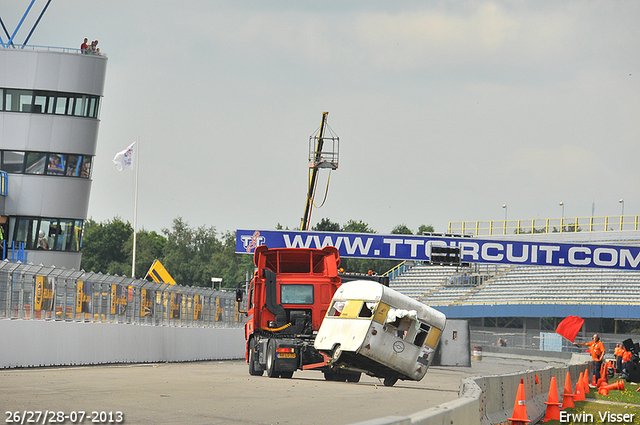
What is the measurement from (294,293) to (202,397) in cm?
817

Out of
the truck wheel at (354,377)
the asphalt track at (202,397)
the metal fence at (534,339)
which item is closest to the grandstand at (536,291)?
the metal fence at (534,339)

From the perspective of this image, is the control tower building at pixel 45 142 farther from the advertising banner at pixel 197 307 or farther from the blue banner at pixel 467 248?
the advertising banner at pixel 197 307

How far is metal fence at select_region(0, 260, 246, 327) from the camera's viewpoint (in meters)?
23.0

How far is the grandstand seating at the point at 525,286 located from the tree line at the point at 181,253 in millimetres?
40987

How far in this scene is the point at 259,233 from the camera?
55.7 metres

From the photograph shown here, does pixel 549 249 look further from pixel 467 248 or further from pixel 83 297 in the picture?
pixel 83 297

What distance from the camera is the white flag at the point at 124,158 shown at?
5775 cm

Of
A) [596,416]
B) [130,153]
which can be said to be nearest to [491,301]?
[130,153]

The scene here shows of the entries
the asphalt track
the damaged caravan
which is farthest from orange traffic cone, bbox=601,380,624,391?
the damaged caravan

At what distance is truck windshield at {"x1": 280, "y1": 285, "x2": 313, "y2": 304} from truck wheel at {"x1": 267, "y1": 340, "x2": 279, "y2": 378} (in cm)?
126

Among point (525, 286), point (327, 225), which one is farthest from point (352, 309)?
point (327, 225)

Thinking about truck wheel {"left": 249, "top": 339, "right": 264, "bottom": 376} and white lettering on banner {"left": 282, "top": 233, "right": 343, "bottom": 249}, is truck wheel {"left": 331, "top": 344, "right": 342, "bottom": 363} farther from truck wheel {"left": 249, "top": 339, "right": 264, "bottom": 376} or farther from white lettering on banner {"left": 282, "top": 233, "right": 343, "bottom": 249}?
white lettering on banner {"left": 282, "top": 233, "right": 343, "bottom": 249}

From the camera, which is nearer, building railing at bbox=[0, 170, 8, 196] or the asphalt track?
the asphalt track

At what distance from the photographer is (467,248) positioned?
180ft
